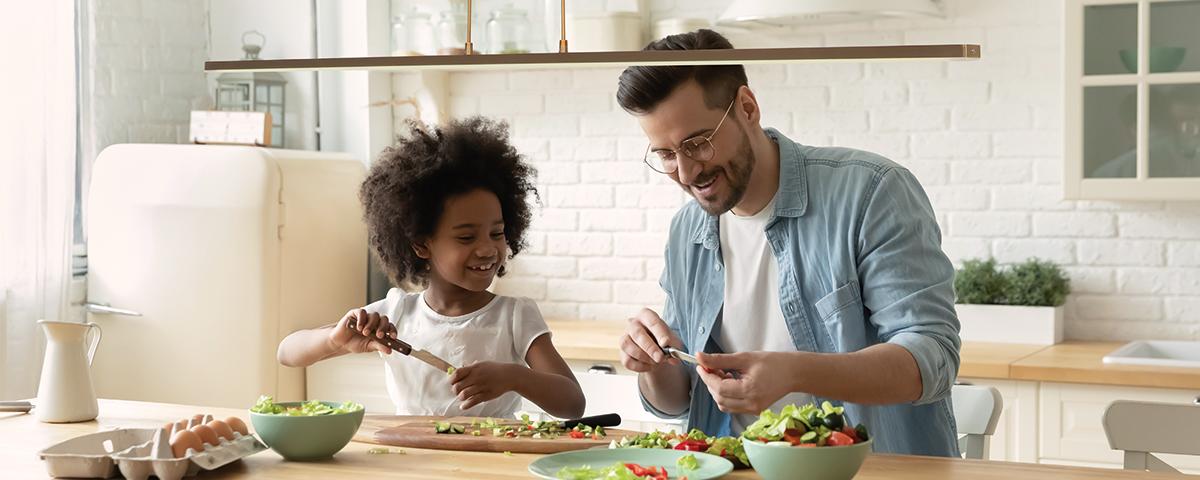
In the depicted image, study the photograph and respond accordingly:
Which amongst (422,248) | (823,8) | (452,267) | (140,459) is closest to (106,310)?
(422,248)

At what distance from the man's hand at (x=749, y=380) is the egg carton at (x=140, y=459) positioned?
715 millimetres

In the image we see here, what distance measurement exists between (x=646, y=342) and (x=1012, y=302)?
2.12 metres

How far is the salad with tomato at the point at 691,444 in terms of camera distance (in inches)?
76.7

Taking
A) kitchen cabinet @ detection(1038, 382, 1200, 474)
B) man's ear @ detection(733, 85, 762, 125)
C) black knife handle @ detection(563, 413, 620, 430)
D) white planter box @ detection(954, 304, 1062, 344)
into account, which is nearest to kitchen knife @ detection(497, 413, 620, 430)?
black knife handle @ detection(563, 413, 620, 430)

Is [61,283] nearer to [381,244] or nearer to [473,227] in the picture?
[381,244]

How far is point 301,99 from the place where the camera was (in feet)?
15.6

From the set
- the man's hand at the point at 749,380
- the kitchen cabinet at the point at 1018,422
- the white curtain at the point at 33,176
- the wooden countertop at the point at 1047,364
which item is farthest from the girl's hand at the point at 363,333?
the white curtain at the point at 33,176

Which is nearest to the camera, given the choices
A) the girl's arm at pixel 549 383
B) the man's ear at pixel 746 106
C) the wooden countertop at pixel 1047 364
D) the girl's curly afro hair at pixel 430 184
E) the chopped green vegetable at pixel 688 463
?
the chopped green vegetable at pixel 688 463

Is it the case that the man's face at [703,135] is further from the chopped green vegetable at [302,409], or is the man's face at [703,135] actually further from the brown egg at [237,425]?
the brown egg at [237,425]

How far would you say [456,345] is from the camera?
270cm

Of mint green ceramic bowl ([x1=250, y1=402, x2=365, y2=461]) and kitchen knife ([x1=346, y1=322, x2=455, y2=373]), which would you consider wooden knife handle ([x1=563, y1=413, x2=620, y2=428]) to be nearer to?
kitchen knife ([x1=346, y1=322, x2=455, y2=373])

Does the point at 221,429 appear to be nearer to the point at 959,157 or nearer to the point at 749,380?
the point at 749,380

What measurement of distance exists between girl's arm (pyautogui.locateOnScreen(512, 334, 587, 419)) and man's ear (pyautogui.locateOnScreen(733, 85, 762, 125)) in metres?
0.60

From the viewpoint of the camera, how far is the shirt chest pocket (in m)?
2.29
